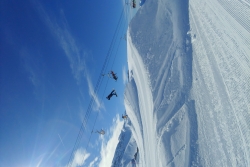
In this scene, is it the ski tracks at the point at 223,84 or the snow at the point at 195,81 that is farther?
the snow at the point at 195,81

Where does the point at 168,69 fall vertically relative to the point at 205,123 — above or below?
above

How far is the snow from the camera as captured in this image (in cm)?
243

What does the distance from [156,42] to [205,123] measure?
93.3 inches

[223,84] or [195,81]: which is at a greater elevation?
[195,81]

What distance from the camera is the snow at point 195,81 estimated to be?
2.43 metres

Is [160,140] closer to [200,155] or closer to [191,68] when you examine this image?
[200,155]

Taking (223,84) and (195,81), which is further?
(195,81)

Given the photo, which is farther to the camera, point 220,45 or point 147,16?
point 147,16

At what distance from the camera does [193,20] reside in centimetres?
372

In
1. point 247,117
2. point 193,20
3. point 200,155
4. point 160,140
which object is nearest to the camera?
point 247,117

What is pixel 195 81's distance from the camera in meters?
3.23

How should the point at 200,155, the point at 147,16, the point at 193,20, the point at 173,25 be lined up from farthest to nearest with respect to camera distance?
the point at 147,16, the point at 173,25, the point at 193,20, the point at 200,155

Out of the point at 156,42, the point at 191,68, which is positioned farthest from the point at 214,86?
the point at 156,42

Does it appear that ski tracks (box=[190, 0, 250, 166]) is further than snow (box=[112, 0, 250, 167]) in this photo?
No
